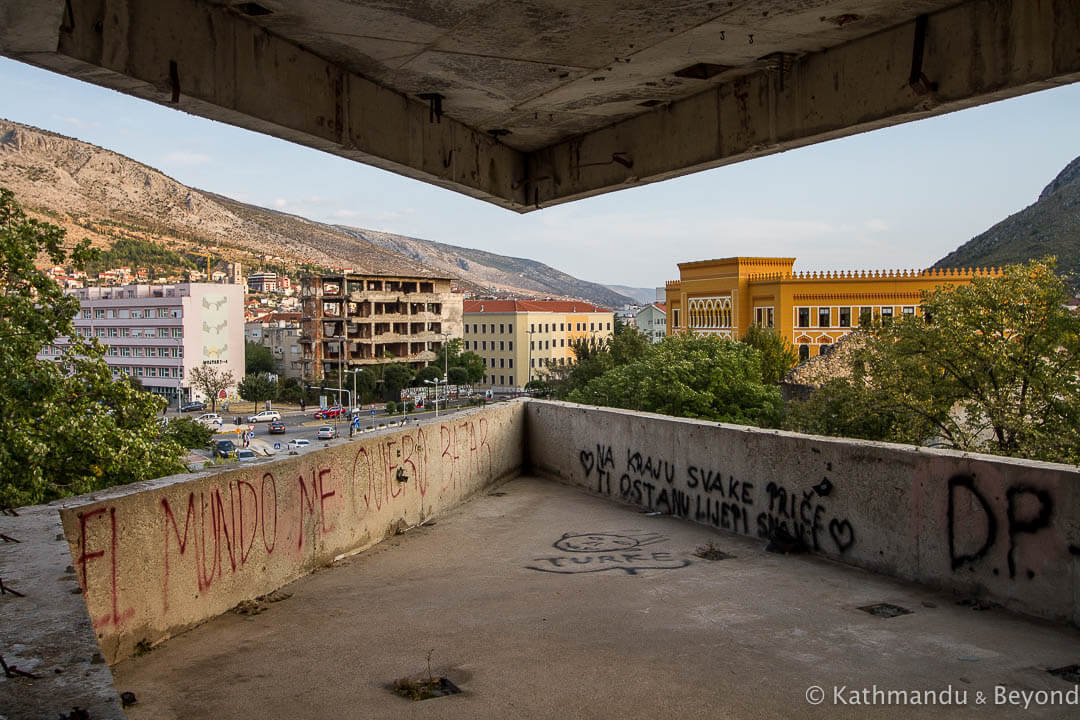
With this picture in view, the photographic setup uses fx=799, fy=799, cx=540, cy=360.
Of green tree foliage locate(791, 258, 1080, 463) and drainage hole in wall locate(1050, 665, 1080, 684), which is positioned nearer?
drainage hole in wall locate(1050, 665, 1080, 684)

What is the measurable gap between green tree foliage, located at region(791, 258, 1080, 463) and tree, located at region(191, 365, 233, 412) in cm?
7439

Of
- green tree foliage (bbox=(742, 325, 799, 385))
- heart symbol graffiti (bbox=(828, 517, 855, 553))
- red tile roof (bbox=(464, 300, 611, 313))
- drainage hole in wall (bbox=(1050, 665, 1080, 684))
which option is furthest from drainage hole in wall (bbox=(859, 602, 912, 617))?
red tile roof (bbox=(464, 300, 611, 313))

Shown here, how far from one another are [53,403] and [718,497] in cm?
1107

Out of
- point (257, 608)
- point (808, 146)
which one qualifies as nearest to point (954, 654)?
point (808, 146)

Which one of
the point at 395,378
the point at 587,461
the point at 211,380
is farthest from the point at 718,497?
the point at 211,380

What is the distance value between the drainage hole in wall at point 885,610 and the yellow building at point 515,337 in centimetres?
11402

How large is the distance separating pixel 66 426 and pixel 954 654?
1325 centimetres

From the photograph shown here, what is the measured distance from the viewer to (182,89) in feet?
16.2

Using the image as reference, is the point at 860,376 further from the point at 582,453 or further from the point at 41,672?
the point at 41,672

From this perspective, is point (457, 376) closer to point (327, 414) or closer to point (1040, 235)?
point (327, 414)

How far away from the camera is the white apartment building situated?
290ft

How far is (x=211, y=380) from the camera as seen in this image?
85125 millimetres

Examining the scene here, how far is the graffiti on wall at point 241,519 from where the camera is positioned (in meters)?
4.81

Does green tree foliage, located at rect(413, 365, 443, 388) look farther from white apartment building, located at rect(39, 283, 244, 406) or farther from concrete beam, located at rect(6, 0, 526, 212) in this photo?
concrete beam, located at rect(6, 0, 526, 212)
